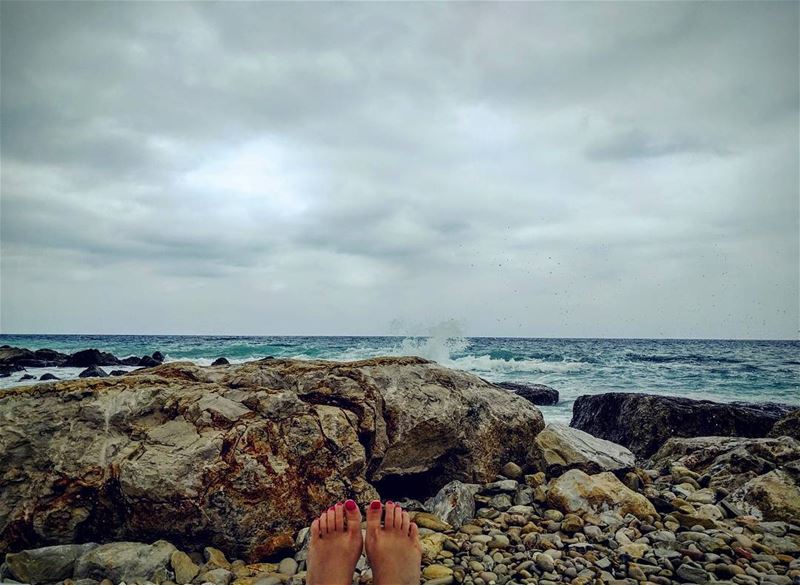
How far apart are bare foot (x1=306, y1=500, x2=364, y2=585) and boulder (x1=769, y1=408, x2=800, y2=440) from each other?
18.6 feet

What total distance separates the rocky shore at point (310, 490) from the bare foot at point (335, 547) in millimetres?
214

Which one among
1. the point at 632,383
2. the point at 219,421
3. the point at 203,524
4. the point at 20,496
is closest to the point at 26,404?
the point at 20,496

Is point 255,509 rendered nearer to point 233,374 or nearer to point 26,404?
point 233,374

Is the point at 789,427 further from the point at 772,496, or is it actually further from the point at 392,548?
the point at 392,548

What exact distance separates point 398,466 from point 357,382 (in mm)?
738

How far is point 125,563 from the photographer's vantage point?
2.72 meters

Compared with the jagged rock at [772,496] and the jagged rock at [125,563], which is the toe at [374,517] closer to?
the jagged rock at [125,563]

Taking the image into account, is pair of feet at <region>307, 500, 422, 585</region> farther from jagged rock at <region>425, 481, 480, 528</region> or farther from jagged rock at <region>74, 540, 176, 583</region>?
jagged rock at <region>74, 540, 176, 583</region>

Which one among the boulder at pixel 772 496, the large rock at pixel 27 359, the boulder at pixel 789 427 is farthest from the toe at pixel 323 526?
the large rock at pixel 27 359

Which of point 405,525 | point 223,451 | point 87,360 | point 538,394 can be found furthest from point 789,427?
point 87,360

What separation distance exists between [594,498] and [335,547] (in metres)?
1.92

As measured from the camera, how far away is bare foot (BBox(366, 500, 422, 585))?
8.77 ft

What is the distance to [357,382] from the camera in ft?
12.7

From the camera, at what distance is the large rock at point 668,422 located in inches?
272
